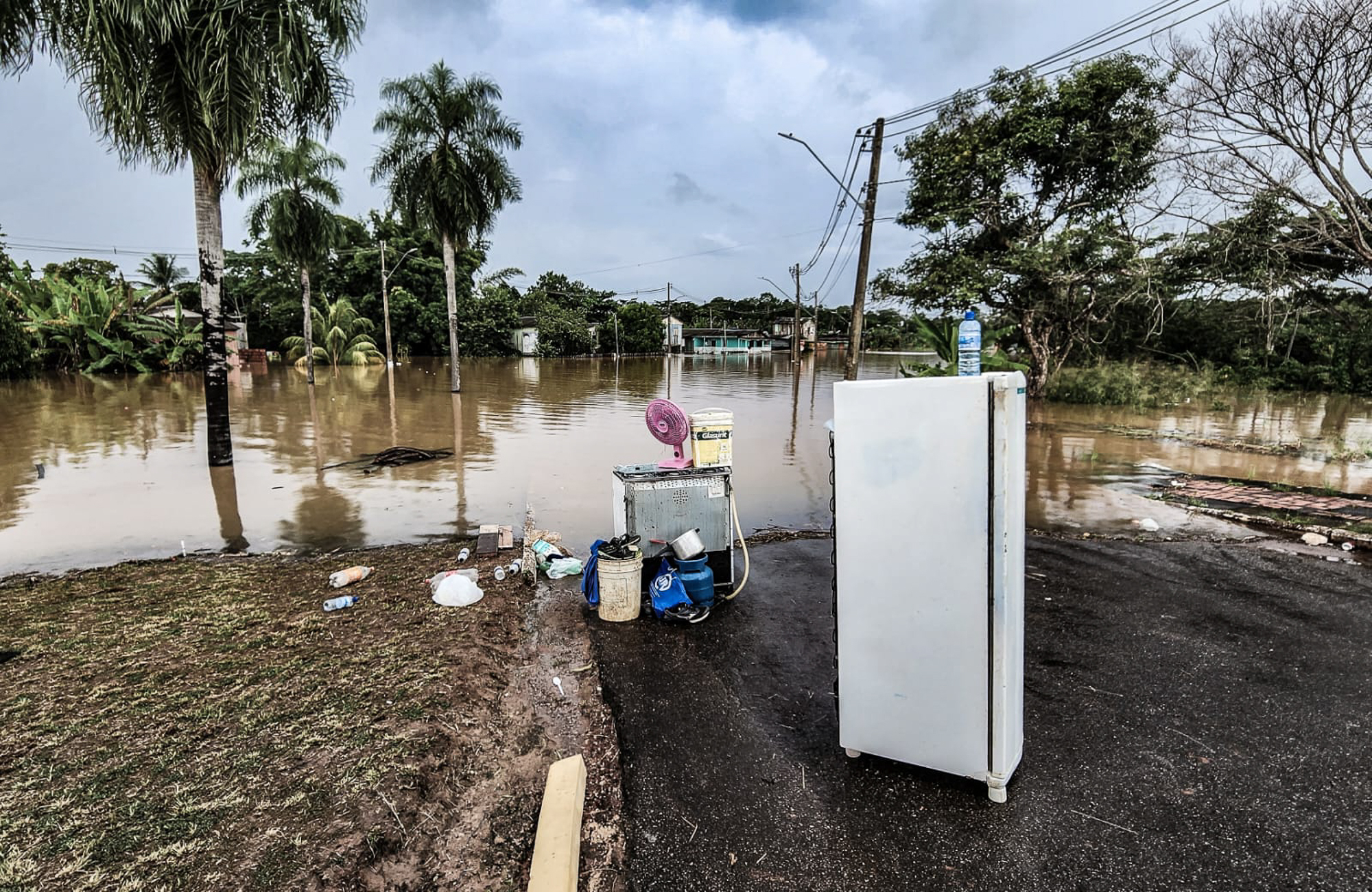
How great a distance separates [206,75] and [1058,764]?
1134 centimetres

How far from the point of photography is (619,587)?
4336mm

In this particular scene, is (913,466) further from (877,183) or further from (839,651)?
(877,183)

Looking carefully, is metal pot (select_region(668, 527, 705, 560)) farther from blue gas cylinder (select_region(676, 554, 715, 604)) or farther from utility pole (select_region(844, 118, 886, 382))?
utility pole (select_region(844, 118, 886, 382))

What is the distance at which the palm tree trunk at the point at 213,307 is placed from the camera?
9198 millimetres

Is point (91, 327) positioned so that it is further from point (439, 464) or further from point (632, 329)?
point (632, 329)

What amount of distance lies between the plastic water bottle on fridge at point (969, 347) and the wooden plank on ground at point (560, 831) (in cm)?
230

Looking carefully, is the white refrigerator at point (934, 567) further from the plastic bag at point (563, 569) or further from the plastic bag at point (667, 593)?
the plastic bag at point (563, 569)

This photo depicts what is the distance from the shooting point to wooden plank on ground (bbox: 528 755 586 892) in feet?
6.84

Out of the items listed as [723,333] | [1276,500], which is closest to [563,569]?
[1276,500]

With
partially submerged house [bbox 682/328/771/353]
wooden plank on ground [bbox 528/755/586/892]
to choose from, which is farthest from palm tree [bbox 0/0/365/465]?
partially submerged house [bbox 682/328/771/353]

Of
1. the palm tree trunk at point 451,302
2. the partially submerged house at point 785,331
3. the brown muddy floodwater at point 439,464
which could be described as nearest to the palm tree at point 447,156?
the palm tree trunk at point 451,302

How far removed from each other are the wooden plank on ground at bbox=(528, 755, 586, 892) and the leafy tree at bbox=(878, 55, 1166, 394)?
1915 cm

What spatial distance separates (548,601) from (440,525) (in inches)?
120

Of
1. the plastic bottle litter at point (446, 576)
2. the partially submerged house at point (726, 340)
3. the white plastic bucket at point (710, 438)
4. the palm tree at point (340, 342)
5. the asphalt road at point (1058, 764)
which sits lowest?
the asphalt road at point (1058, 764)
